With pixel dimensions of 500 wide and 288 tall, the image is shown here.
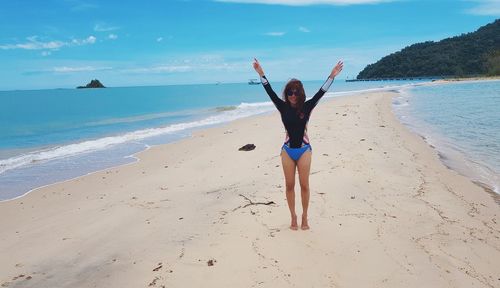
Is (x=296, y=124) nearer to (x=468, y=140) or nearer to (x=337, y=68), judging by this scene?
(x=337, y=68)

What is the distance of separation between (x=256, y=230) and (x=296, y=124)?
5.03 feet

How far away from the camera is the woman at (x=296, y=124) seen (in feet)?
16.9

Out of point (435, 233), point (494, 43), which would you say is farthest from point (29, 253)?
point (494, 43)

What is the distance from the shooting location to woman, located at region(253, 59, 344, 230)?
516 centimetres

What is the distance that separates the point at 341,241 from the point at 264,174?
12.6ft

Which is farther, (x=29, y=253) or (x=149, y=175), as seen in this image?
(x=149, y=175)

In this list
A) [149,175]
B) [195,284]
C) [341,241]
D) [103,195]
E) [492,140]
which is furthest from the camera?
[492,140]

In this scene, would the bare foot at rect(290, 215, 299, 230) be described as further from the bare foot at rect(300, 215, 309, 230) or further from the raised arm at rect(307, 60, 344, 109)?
the raised arm at rect(307, 60, 344, 109)

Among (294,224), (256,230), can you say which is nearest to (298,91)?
(294,224)

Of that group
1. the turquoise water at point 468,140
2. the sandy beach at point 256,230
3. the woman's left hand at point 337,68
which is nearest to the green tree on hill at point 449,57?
the turquoise water at point 468,140

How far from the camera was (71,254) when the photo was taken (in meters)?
5.36

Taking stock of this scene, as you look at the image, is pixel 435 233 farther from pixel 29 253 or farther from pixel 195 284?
pixel 29 253

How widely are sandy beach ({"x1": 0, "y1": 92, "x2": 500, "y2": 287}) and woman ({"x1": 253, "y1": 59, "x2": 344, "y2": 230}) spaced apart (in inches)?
25.0

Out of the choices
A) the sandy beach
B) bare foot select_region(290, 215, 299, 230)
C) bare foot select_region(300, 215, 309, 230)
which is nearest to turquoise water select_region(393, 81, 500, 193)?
the sandy beach
